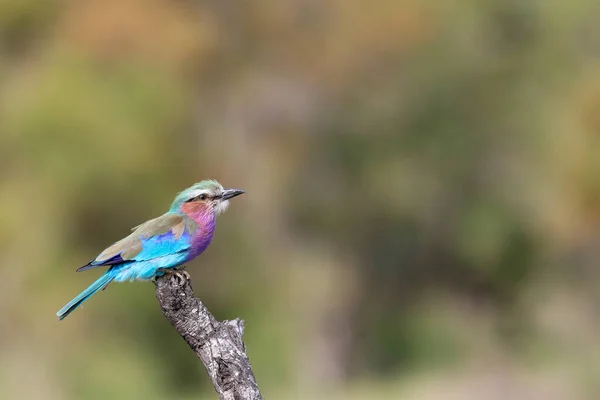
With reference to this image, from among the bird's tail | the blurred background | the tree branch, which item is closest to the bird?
the bird's tail

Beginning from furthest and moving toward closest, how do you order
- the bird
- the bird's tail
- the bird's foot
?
1. the bird
2. the bird's tail
3. the bird's foot

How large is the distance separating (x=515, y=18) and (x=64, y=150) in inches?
384

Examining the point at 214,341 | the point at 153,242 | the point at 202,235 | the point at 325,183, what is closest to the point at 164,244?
the point at 153,242

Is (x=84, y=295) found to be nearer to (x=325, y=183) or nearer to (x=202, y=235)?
(x=202, y=235)

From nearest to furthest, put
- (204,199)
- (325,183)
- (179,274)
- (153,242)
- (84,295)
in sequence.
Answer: (179,274) → (84,295) → (153,242) → (204,199) → (325,183)

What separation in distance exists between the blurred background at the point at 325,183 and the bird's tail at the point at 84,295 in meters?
7.89

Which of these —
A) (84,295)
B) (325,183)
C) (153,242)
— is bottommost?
(84,295)

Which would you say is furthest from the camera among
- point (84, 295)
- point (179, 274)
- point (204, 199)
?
point (204, 199)

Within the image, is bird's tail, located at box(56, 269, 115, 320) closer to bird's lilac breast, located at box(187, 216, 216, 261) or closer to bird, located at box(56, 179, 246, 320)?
bird, located at box(56, 179, 246, 320)

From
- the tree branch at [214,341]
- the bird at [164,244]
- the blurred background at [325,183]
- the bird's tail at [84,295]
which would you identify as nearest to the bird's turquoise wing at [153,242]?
the bird at [164,244]

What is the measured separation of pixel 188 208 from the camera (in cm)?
509

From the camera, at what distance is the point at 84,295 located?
4648 millimetres

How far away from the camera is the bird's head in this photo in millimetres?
5098

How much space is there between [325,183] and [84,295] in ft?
42.4
